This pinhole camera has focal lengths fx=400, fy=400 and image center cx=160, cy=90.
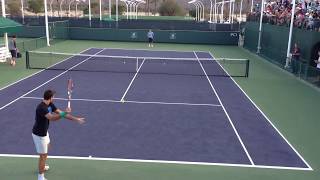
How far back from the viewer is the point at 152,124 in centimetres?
1288

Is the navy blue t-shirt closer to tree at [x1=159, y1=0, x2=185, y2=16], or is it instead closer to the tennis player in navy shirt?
the tennis player in navy shirt

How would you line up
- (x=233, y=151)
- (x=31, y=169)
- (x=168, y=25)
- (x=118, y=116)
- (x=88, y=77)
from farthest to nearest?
(x=168, y=25)
(x=88, y=77)
(x=118, y=116)
(x=233, y=151)
(x=31, y=169)

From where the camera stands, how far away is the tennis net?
2345 centimetres

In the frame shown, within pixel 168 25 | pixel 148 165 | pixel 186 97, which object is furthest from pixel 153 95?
pixel 168 25

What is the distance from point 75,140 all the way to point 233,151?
14.3 feet

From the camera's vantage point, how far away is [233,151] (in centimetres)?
1073

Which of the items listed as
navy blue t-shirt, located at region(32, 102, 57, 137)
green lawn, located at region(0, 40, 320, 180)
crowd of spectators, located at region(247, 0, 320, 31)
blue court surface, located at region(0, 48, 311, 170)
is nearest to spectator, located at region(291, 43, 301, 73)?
crowd of spectators, located at region(247, 0, 320, 31)

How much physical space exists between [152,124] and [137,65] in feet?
38.7

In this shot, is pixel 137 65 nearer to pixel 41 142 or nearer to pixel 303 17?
pixel 303 17

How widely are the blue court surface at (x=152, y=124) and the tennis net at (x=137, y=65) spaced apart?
101 inches

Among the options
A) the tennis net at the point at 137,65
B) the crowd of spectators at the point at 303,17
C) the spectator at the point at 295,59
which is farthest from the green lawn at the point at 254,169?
the crowd of spectators at the point at 303,17

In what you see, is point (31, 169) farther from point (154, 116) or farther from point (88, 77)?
point (88, 77)

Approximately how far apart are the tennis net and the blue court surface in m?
2.56

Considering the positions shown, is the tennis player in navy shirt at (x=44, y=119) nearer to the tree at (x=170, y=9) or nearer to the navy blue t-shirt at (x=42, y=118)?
the navy blue t-shirt at (x=42, y=118)
